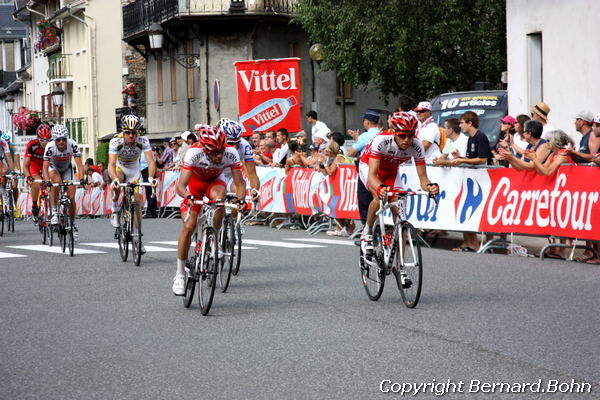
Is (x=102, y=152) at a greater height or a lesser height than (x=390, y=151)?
greater

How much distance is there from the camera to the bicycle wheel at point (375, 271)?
11109mm

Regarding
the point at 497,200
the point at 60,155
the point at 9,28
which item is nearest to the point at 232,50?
the point at 60,155

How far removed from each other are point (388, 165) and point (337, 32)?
92.2ft

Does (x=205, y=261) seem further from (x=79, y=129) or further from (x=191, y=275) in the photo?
(x=79, y=129)

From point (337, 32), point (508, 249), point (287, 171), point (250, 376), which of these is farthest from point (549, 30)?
point (250, 376)

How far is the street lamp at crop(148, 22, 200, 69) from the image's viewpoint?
3806 cm

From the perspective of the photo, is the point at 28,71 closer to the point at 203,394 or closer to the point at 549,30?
the point at 549,30

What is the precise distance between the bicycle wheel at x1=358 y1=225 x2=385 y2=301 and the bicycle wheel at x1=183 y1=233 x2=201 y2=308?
5.52 feet

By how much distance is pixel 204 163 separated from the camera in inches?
452

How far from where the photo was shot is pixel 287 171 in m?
23.4

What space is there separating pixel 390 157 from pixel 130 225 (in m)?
5.29

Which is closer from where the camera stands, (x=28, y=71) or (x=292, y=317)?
(x=292, y=317)

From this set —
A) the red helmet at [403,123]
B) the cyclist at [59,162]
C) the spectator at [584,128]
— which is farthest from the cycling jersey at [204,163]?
the cyclist at [59,162]

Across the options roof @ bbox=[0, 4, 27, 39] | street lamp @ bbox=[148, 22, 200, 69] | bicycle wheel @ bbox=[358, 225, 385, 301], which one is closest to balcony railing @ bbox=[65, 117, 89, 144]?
street lamp @ bbox=[148, 22, 200, 69]
